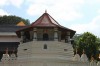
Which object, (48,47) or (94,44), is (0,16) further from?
(48,47)

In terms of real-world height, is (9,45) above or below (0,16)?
below

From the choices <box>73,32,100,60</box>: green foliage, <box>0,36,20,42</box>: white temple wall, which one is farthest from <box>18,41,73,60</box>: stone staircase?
<box>0,36,20,42</box>: white temple wall

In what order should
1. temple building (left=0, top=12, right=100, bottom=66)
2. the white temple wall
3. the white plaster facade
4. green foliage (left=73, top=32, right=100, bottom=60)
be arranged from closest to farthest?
the white plaster facade < temple building (left=0, top=12, right=100, bottom=66) < green foliage (left=73, top=32, right=100, bottom=60) < the white temple wall

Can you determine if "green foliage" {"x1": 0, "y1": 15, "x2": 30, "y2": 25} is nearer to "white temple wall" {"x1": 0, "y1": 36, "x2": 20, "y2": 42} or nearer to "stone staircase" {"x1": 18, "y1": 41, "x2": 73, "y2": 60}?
"white temple wall" {"x1": 0, "y1": 36, "x2": 20, "y2": 42}

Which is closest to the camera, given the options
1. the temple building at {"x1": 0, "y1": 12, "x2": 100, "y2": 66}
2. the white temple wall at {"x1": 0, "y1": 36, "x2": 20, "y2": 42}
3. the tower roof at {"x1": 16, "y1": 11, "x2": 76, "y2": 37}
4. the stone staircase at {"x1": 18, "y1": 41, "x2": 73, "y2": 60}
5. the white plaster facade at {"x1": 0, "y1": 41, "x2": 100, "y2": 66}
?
the white plaster facade at {"x1": 0, "y1": 41, "x2": 100, "y2": 66}

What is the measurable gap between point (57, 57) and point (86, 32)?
17.8 m

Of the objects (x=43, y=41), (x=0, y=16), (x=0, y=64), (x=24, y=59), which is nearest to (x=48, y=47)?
(x=43, y=41)

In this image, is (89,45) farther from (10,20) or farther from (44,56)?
(10,20)

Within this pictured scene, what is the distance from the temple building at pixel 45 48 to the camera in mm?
25828

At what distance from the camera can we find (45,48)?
1071 inches

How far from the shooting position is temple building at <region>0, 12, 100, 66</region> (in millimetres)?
25828

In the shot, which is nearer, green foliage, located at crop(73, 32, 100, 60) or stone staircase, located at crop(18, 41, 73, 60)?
stone staircase, located at crop(18, 41, 73, 60)

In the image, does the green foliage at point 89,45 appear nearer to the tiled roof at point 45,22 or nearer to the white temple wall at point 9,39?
the white temple wall at point 9,39

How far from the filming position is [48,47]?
27.2 m
